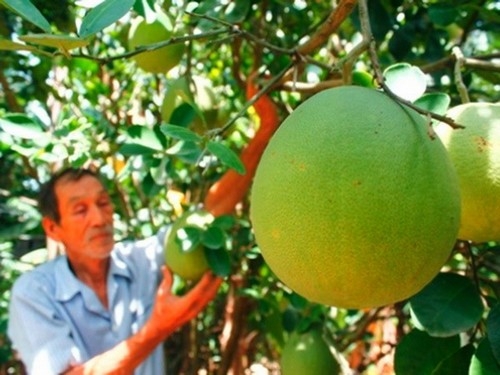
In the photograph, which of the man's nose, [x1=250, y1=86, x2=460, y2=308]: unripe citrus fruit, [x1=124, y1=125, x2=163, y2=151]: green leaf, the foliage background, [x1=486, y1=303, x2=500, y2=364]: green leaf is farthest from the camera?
the man's nose

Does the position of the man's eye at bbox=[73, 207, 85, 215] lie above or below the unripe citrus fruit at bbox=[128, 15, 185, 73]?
below

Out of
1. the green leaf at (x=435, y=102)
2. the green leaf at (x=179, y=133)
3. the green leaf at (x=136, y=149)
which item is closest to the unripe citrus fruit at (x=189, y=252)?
the green leaf at (x=136, y=149)

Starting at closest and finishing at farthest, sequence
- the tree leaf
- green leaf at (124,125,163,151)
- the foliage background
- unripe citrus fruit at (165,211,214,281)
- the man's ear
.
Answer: the tree leaf → the foliage background → green leaf at (124,125,163,151) → unripe citrus fruit at (165,211,214,281) → the man's ear

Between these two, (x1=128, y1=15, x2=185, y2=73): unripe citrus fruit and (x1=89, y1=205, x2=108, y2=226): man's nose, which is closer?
(x1=128, y1=15, x2=185, y2=73): unripe citrus fruit

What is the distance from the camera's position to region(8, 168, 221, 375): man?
182cm

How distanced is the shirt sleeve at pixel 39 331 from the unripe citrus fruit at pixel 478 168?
132cm

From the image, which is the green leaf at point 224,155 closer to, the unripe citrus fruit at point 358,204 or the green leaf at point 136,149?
the unripe citrus fruit at point 358,204

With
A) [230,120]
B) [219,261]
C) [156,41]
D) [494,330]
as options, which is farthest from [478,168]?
[156,41]

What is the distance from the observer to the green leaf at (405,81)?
0.91m

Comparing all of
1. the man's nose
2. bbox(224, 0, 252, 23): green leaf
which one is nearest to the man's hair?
the man's nose

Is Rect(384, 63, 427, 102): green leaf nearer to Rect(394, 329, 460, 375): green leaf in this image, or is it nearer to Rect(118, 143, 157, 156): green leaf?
Rect(394, 329, 460, 375): green leaf

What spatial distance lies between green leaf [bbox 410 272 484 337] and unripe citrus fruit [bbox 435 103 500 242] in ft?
0.44

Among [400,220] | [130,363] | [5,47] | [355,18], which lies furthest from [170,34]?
[400,220]

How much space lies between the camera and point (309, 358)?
159 centimetres
